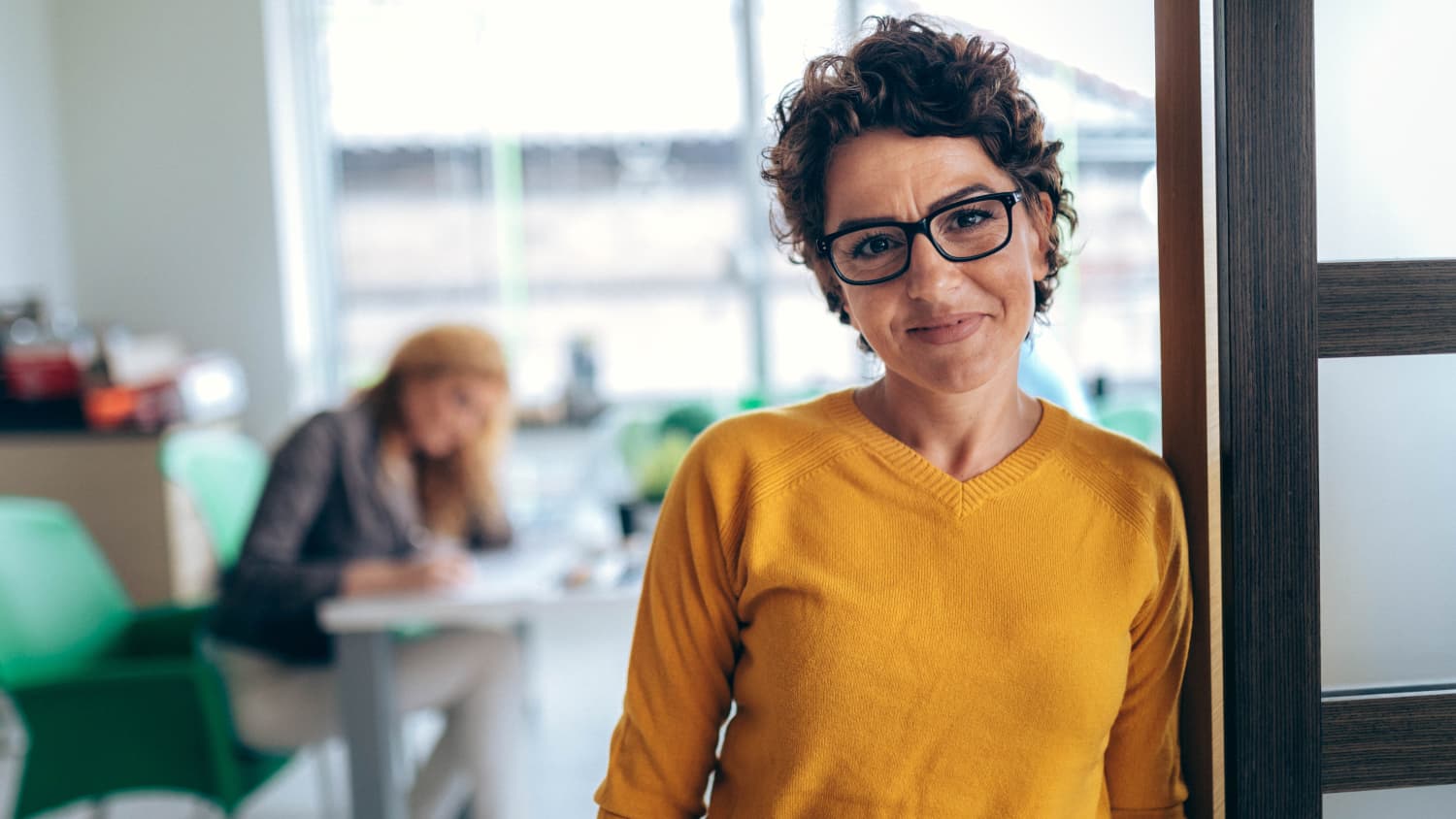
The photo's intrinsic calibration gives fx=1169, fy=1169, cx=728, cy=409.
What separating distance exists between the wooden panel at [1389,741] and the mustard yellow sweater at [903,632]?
5.3 inches

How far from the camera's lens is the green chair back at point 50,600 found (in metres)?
2.25

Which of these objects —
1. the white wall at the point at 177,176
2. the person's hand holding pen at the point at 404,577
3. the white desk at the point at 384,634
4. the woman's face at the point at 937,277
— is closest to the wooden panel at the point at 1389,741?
the woman's face at the point at 937,277

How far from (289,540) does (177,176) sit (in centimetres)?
240

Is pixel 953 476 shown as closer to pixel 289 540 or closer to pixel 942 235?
pixel 942 235

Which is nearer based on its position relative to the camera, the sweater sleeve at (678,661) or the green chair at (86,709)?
the sweater sleeve at (678,661)

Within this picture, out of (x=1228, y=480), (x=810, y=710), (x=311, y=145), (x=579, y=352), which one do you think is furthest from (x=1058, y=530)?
(x=311, y=145)

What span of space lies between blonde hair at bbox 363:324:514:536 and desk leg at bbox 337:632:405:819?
0.49 meters

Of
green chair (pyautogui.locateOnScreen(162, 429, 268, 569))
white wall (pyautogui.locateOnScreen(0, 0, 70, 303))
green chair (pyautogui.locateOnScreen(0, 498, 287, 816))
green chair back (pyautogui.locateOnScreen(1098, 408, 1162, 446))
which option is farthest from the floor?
white wall (pyautogui.locateOnScreen(0, 0, 70, 303))

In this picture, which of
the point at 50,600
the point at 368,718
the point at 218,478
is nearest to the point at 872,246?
the point at 368,718

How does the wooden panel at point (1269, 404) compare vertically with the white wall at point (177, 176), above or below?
below

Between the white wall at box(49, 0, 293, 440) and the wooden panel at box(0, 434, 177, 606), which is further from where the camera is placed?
the white wall at box(49, 0, 293, 440)

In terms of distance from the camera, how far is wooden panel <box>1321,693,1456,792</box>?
102 centimetres

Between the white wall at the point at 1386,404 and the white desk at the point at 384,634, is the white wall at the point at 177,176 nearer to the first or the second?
the white desk at the point at 384,634

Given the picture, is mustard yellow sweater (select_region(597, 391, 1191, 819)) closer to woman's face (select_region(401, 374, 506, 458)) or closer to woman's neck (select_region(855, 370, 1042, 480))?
woman's neck (select_region(855, 370, 1042, 480))
